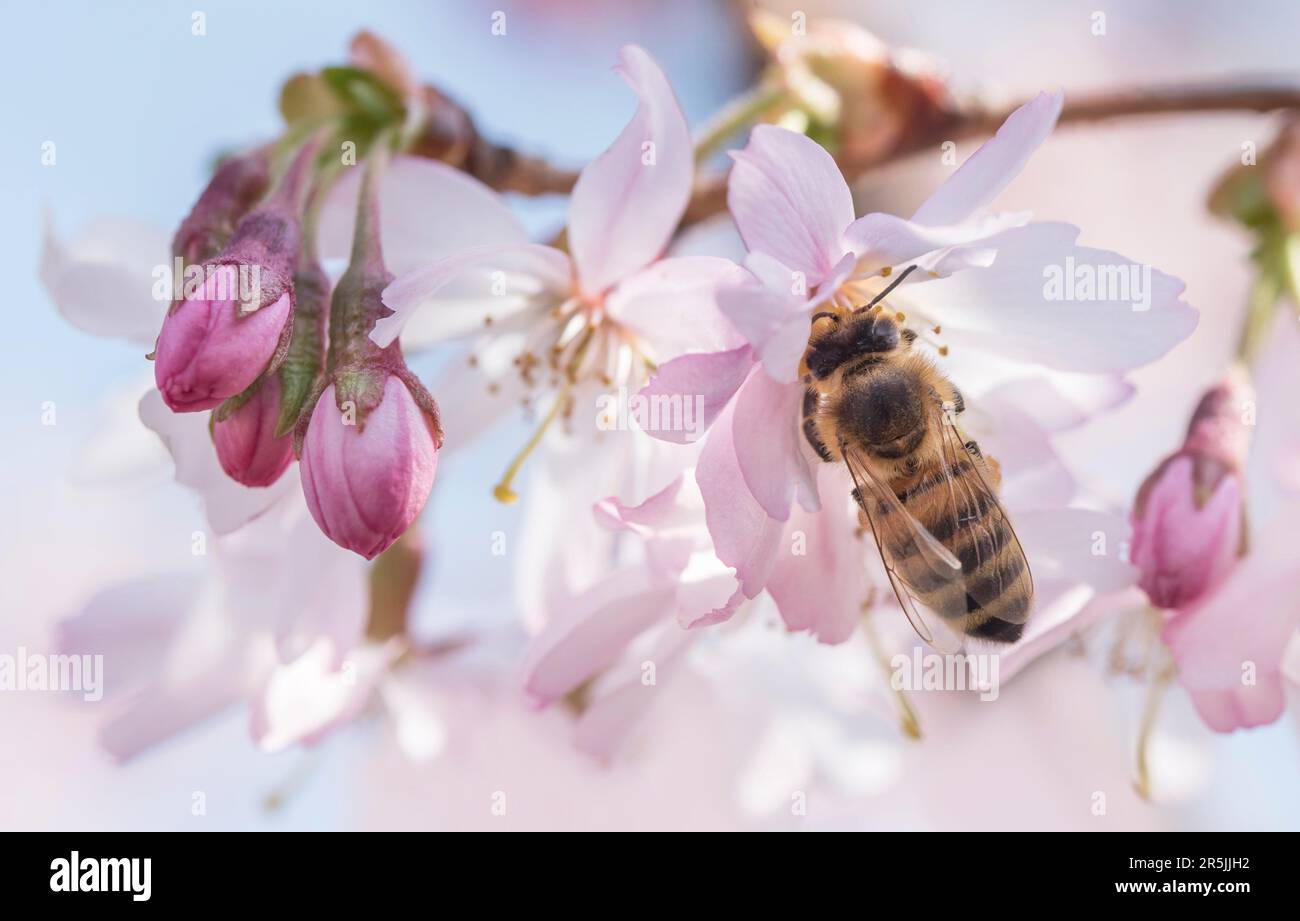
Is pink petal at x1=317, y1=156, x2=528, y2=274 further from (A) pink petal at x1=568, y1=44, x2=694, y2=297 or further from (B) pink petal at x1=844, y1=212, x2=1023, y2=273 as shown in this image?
(B) pink petal at x1=844, y1=212, x2=1023, y2=273

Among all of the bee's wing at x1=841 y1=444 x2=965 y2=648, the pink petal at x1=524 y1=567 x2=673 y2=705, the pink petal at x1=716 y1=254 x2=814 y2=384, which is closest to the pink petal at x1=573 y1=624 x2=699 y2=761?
the pink petal at x1=524 y1=567 x2=673 y2=705

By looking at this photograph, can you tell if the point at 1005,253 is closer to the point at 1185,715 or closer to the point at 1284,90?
the point at 1284,90

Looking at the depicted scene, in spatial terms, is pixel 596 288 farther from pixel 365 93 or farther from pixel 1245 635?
pixel 1245 635

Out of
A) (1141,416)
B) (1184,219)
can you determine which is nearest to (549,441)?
(1141,416)

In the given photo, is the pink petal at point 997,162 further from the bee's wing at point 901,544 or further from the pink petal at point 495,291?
the pink petal at point 495,291

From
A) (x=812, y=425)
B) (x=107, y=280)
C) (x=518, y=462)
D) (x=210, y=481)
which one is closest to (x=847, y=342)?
(x=812, y=425)

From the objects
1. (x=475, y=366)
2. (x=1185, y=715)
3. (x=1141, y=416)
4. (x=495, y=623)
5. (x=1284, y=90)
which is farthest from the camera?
(x=1141, y=416)

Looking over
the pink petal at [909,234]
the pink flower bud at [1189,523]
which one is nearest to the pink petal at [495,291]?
the pink petal at [909,234]

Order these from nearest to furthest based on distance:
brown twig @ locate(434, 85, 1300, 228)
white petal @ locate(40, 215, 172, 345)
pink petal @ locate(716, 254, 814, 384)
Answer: pink petal @ locate(716, 254, 814, 384)
white petal @ locate(40, 215, 172, 345)
brown twig @ locate(434, 85, 1300, 228)
